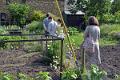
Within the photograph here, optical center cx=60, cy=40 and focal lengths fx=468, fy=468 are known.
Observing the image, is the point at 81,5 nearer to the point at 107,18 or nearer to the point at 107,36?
the point at 107,18

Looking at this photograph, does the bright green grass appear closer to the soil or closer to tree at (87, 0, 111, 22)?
the soil

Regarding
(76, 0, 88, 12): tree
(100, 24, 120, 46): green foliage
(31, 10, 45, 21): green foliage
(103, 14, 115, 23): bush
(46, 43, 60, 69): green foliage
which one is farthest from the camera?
(76, 0, 88, 12): tree

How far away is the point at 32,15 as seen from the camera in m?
43.8

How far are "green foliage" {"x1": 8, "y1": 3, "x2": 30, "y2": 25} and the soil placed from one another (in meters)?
25.9

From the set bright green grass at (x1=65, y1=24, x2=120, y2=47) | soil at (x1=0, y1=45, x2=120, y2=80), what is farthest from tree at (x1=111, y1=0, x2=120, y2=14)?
soil at (x1=0, y1=45, x2=120, y2=80)

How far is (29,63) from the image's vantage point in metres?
13.1

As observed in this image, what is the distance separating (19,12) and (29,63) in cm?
2939

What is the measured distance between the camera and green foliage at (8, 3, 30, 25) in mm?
42125

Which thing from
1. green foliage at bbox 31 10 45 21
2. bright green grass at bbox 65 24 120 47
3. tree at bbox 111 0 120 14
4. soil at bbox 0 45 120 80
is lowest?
green foliage at bbox 31 10 45 21

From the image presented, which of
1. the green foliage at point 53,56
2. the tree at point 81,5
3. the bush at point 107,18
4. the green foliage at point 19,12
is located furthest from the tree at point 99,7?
the green foliage at point 53,56

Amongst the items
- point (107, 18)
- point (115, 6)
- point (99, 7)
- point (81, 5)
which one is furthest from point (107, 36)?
point (115, 6)

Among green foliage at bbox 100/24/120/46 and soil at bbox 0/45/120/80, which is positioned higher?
soil at bbox 0/45/120/80

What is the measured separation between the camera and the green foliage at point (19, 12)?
138ft

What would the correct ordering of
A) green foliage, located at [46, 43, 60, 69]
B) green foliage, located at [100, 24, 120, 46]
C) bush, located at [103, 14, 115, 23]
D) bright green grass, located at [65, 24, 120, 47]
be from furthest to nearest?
1. bush, located at [103, 14, 115, 23]
2. bright green grass, located at [65, 24, 120, 47]
3. green foliage, located at [100, 24, 120, 46]
4. green foliage, located at [46, 43, 60, 69]
